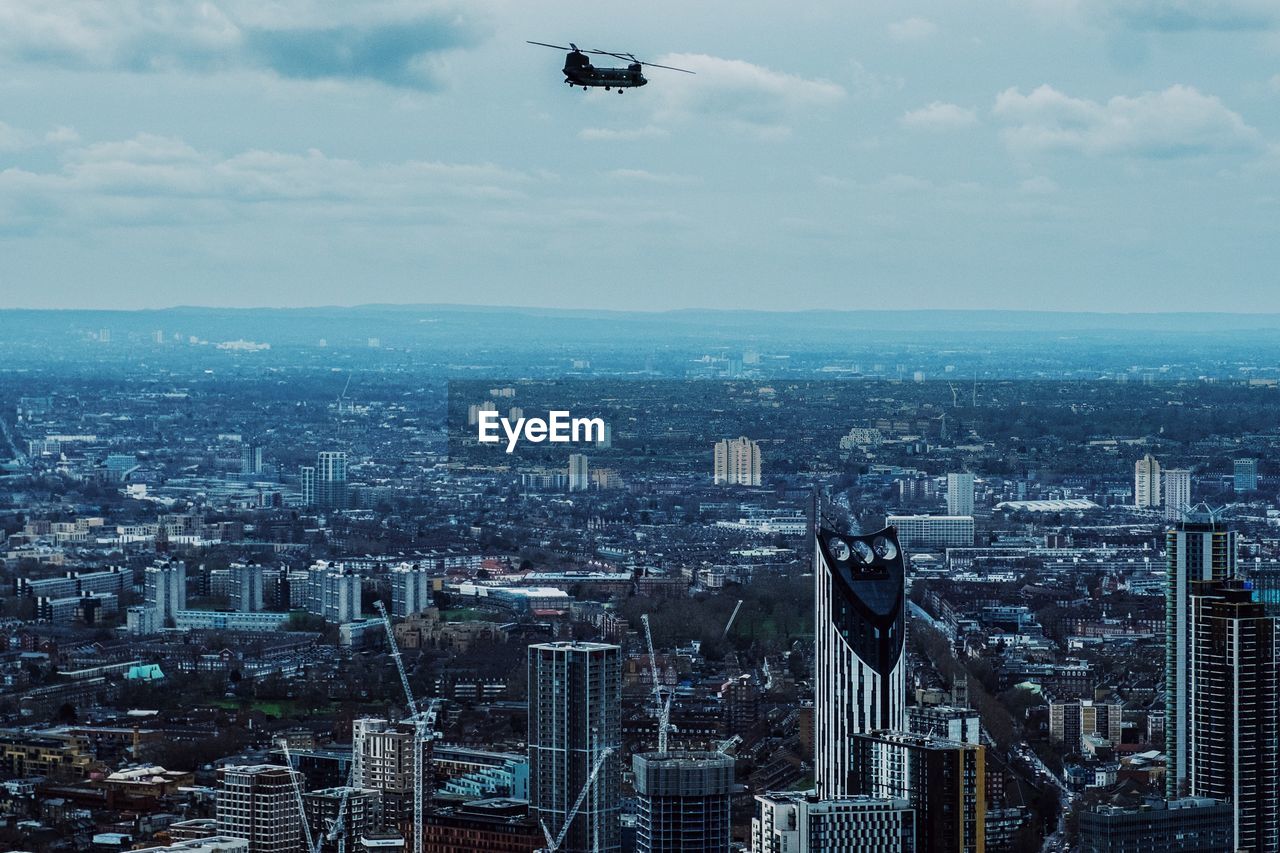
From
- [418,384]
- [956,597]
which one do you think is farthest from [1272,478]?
[418,384]

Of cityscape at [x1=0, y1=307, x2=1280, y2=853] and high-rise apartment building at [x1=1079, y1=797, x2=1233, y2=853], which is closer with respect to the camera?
high-rise apartment building at [x1=1079, y1=797, x2=1233, y2=853]

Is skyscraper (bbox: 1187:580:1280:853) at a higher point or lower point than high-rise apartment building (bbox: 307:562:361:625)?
higher

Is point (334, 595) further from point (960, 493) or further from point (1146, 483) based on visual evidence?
point (1146, 483)

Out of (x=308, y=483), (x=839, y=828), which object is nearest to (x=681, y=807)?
(x=839, y=828)

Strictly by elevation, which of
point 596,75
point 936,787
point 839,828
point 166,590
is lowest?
point 166,590

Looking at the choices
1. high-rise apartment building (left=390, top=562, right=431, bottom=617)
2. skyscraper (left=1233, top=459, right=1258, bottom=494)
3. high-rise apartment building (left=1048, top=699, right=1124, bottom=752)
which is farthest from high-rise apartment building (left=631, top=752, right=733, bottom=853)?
skyscraper (left=1233, top=459, right=1258, bottom=494)

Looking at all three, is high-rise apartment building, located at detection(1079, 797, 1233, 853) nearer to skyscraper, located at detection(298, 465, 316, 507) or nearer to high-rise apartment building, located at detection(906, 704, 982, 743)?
high-rise apartment building, located at detection(906, 704, 982, 743)

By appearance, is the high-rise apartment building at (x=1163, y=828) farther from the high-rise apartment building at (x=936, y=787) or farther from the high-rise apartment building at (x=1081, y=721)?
the high-rise apartment building at (x=1081, y=721)
